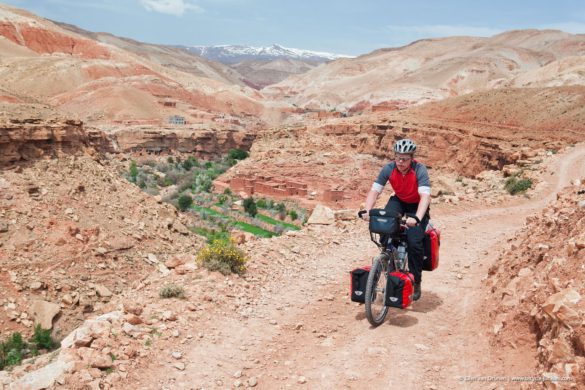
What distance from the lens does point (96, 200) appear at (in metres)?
14.1

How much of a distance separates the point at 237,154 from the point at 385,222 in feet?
150

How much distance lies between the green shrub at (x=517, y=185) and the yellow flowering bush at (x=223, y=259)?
8891mm

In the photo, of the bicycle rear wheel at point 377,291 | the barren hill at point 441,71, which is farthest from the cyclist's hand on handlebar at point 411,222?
the barren hill at point 441,71

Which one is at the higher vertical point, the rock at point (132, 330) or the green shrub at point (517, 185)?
the green shrub at point (517, 185)

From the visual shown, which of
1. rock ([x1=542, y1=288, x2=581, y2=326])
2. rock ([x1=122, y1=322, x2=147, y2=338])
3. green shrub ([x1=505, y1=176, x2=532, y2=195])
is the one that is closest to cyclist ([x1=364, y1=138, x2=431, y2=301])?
rock ([x1=542, y1=288, x2=581, y2=326])

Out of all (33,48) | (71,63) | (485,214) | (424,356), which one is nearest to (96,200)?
(485,214)

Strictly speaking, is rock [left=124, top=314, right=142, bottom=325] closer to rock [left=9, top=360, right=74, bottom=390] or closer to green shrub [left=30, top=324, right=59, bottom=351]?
rock [left=9, top=360, right=74, bottom=390]

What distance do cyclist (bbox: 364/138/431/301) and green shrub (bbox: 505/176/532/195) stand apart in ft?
28.5

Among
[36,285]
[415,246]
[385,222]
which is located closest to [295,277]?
[415,246]

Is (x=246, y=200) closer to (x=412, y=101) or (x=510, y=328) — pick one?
(x=510, y=328)

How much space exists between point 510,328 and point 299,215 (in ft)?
83.7

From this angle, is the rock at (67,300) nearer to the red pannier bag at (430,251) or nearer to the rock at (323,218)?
the rock at (323,218)

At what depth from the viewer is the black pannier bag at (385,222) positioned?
15.9 feet

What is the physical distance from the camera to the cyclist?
498cm
